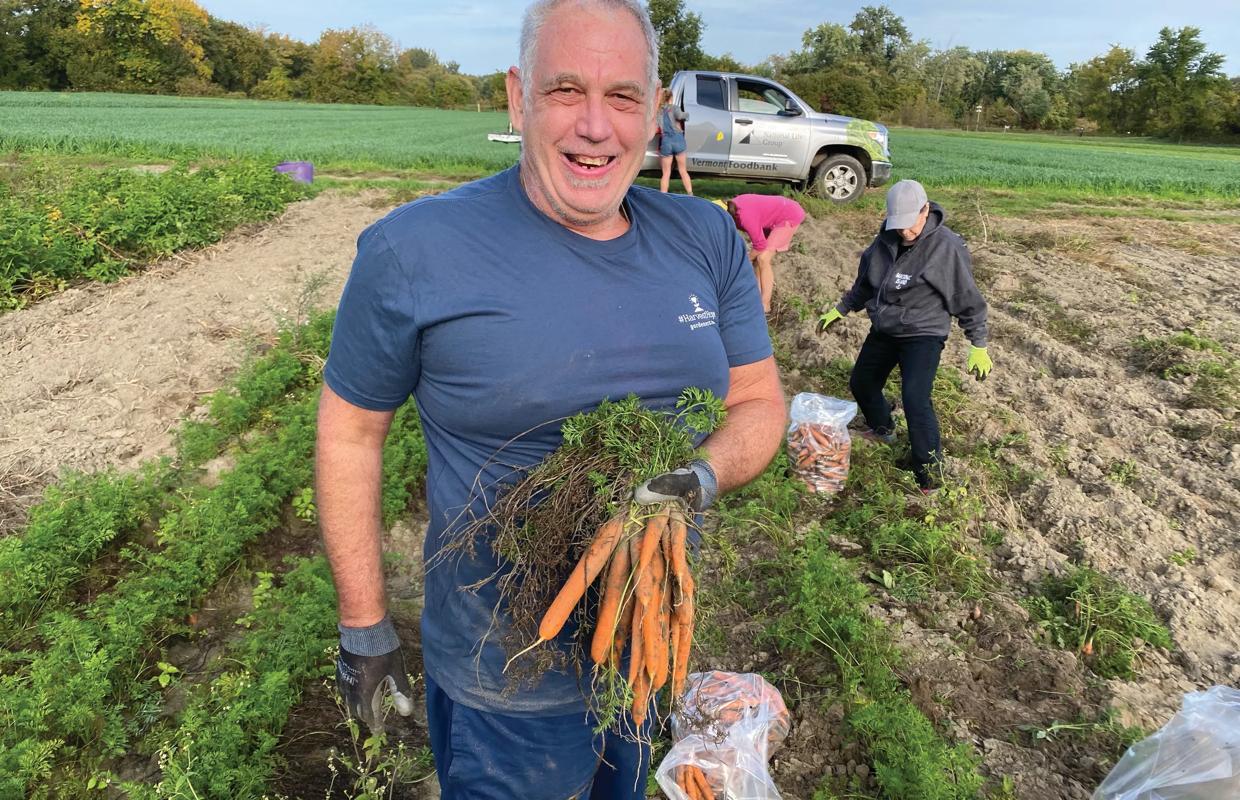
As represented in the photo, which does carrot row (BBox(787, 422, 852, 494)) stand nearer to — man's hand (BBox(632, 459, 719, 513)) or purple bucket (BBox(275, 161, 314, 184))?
man's hand (BBox(632, 459, 719, 513))

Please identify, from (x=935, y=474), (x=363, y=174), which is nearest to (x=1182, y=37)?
(x=363, y=174)

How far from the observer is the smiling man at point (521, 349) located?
1425 mm

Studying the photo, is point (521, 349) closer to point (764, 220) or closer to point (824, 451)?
point (824, 451)

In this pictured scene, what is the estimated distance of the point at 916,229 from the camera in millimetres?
4574

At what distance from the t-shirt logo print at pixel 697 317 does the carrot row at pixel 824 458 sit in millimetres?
3280

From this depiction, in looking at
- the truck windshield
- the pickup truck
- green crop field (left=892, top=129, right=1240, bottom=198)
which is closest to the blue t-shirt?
the pickup truck

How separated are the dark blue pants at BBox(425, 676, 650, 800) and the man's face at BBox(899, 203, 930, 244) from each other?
3.90 m

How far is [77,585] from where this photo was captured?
3705 millimetres

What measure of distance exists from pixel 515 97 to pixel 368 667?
1.43 m

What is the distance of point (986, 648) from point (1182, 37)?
65.5 metres

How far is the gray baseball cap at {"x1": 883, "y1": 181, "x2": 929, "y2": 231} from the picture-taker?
444 centimetres

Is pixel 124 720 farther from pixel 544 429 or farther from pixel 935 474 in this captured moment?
pixel 935 474

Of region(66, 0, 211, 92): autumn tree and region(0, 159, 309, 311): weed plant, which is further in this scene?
region(66, 0, 211, 92): autumn tree

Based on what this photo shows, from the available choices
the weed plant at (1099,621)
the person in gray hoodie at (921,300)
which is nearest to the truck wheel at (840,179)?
the person in gray hoodie at (921,300)
